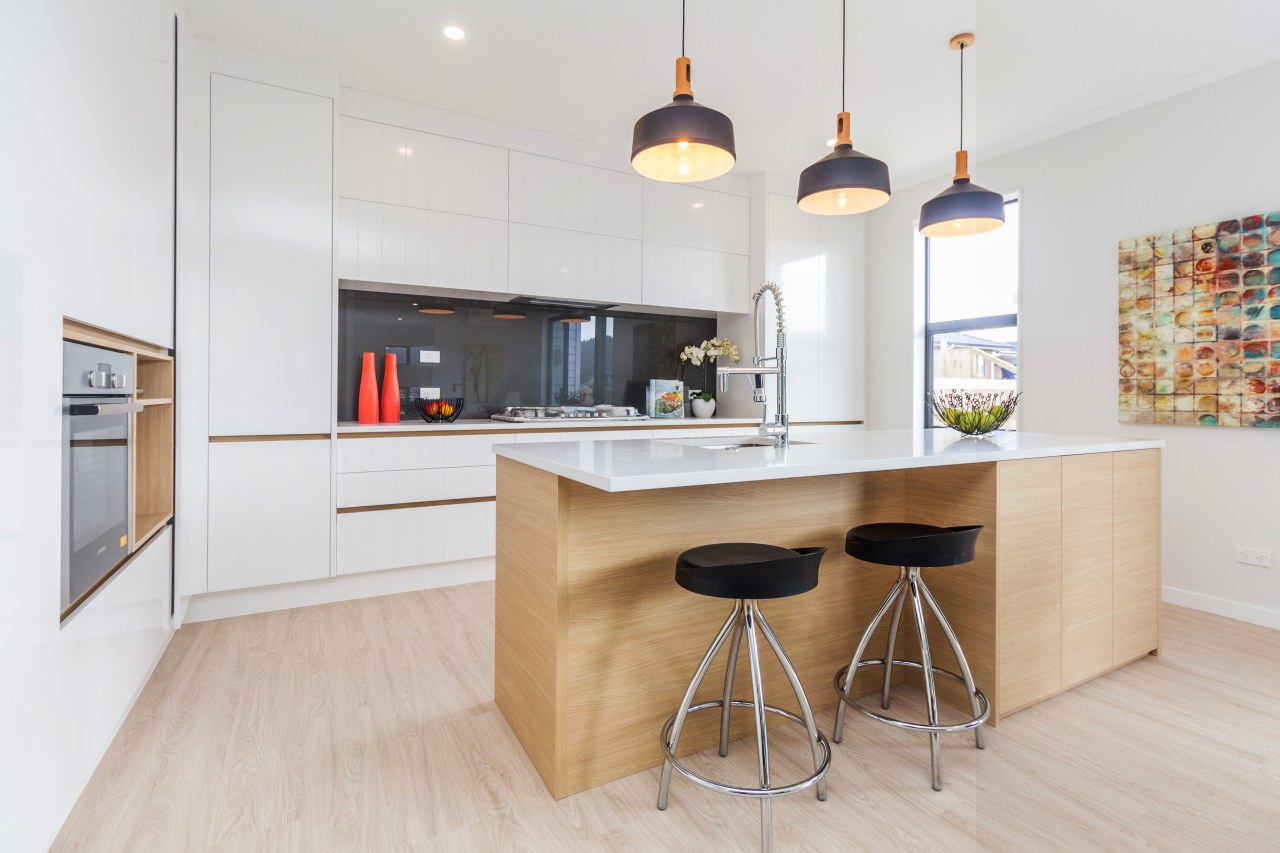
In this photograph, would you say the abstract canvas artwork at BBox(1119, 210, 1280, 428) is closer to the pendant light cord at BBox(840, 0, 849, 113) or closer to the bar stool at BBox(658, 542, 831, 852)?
the pendant light cord at BBox(840, 0, 849, 113)

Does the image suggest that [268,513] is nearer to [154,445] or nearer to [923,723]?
[154,445]

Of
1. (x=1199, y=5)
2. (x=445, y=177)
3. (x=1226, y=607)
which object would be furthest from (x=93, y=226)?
(x=1226, y=607)

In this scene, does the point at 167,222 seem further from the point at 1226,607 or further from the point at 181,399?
the point at 1226,607

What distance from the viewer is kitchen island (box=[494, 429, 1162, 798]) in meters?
1.60

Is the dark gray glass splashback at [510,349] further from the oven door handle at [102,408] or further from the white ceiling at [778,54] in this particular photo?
the oven door handle at [102,408]

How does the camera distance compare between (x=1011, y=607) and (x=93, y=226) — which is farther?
(x=1011, y=607)

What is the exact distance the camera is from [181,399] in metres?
2.65

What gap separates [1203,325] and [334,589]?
458 cm

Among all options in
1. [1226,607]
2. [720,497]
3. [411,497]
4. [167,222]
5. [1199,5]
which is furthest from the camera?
[411,497]

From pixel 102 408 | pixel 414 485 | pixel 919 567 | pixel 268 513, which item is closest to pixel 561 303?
pixel 414 485

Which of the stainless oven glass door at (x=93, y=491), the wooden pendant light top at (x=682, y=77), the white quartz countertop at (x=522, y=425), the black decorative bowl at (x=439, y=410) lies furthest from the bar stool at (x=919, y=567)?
the black decorative bowl at (x=439, y=410)

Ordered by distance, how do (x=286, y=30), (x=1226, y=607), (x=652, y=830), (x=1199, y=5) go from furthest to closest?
(x=1226, y=607), (x=286, y=30), (x=1199, y=5), (x=652, y=830)

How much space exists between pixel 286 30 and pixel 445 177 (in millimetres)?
952

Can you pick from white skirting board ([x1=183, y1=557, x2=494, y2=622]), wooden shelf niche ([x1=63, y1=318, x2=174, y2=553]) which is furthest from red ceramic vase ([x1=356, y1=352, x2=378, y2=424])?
wooden shelf niche ([x1=63, y1=318, x2=174, y2=553])
